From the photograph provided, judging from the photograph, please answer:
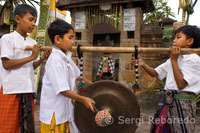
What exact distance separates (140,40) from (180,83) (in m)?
3.57

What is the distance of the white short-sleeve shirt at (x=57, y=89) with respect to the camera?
1.44m

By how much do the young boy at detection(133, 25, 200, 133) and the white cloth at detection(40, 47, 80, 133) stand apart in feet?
3.15

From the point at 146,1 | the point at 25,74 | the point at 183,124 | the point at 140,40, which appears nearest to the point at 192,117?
the point at 183,124

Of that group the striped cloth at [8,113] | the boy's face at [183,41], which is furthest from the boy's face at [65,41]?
the boy's face at [183,41]

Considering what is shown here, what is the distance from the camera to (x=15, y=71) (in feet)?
5.96

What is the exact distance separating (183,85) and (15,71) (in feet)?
5.54

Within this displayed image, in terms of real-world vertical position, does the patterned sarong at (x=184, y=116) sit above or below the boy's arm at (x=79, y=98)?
below

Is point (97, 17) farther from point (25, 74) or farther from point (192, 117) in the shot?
point (192, 117)

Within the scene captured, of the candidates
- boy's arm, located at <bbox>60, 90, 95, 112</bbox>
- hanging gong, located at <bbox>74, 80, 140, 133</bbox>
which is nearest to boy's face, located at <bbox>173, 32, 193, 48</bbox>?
hanging gong, located at <bbox>74, 80, 140, 133</bbox>

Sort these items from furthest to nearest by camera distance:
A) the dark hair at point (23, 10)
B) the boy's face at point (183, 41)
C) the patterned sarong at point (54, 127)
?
the dark hair at point (23, 10) < the boy's face at point (183, 41) < the patterned sarong at point (54, 127)

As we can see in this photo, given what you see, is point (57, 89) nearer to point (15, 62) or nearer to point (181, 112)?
point (15, 62)

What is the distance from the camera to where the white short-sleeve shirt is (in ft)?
4.73

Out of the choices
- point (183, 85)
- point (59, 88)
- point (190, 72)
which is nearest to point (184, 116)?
point (183, 85)

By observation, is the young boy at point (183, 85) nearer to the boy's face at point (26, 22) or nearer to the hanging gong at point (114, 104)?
the hanging gong at point (114, 104)
